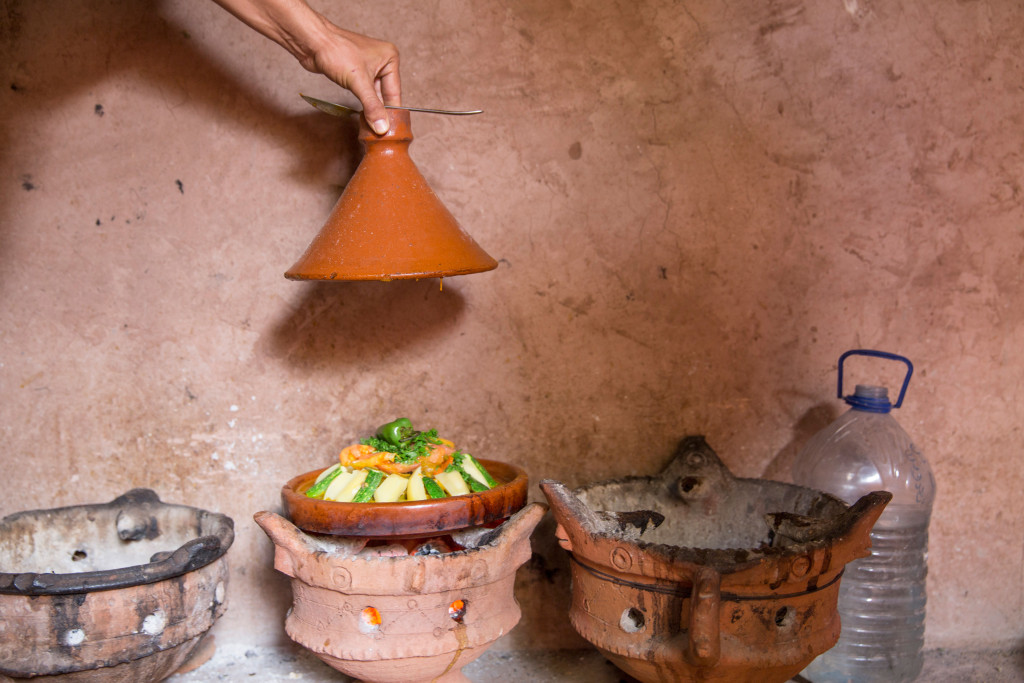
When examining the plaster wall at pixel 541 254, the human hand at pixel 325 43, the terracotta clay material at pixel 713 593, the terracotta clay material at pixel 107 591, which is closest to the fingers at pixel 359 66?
the human hand at pixel 325 43

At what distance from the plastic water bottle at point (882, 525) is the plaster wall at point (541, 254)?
140mm

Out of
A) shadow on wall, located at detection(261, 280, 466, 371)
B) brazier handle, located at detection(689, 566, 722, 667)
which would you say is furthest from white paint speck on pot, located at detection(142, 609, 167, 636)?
brazier handle, located at detection(689, 566, 722, 667)

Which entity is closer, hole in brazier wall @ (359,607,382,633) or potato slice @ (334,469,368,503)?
hole in brazier wall @ (359,607,382,633)

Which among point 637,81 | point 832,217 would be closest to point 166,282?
point 637,81

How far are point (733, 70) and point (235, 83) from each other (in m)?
1.65

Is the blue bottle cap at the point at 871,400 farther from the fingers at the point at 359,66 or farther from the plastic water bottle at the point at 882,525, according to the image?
the fingers at the point at 359,66

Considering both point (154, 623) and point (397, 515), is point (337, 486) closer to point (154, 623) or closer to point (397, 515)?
point (397, 515)

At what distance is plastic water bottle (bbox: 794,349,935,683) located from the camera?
8.91ft

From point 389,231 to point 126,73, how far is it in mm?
1166

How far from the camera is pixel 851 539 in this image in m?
2.05

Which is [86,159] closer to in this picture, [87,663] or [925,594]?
[87,663]

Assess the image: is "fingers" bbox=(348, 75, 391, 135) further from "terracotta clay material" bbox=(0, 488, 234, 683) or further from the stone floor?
the stone floor

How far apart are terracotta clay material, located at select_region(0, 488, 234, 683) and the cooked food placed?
39 cm

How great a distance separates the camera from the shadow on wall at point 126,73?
8.24 ft
